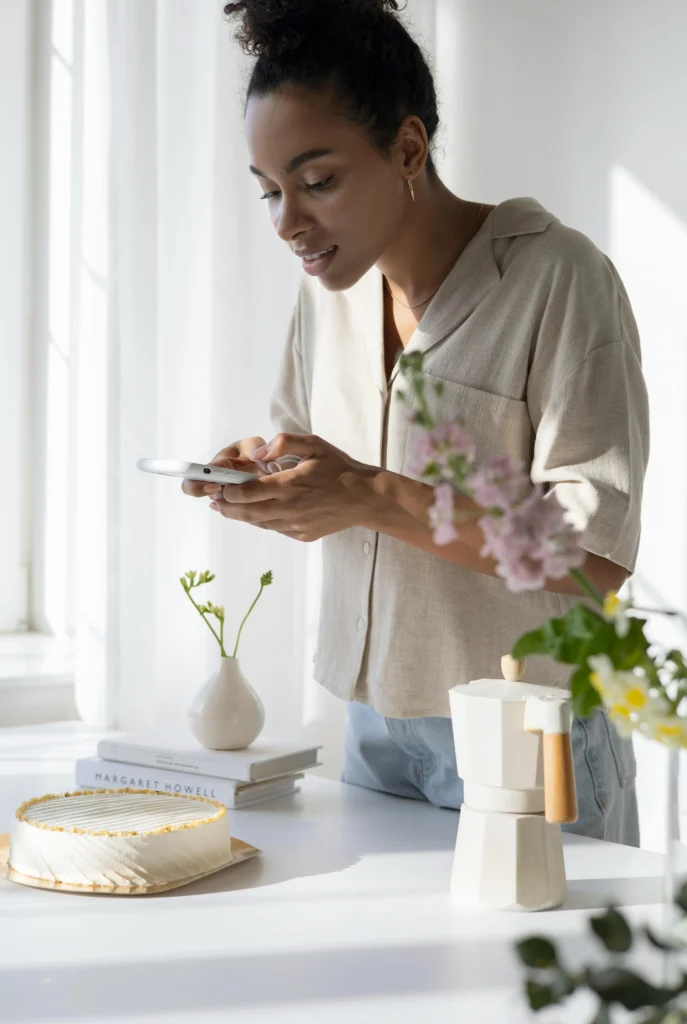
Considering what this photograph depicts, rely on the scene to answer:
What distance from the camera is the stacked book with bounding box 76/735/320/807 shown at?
4.77 feet

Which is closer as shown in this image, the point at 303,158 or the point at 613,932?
the point at 613,932

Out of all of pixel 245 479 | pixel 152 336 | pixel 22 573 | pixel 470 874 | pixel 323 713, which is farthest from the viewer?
pixel 22 573

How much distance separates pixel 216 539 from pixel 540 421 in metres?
0.99

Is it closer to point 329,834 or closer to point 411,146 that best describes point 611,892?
point 329,834

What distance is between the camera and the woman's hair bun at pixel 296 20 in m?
1.36

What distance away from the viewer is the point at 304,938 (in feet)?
3.27

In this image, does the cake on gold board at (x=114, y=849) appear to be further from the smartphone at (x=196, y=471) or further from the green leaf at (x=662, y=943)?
the green leaf at (x=662, y=943)

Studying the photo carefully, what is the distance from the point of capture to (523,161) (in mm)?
2627

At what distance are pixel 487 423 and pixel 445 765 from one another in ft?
1.35

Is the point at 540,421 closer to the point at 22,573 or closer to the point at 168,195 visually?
the point at 168,195

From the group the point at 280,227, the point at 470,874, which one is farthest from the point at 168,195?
the point at 470,874

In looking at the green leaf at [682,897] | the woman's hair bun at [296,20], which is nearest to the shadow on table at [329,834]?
the green leaf at [682,897]

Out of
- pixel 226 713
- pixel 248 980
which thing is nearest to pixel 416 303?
pixel 226 713

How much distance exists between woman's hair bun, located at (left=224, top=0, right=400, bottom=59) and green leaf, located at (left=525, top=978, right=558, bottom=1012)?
1159 mm
